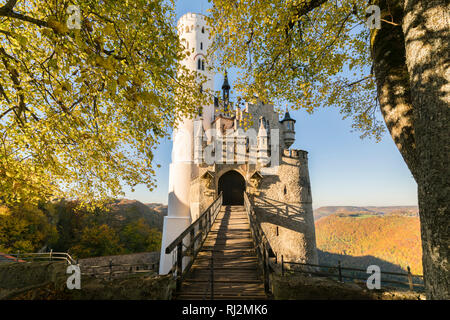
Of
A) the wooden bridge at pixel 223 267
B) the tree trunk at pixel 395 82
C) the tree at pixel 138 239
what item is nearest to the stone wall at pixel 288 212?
the wooden bridge at pixel 223 267

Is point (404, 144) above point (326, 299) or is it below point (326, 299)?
above

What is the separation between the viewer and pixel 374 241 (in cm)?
7650

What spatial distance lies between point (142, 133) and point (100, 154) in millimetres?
1459

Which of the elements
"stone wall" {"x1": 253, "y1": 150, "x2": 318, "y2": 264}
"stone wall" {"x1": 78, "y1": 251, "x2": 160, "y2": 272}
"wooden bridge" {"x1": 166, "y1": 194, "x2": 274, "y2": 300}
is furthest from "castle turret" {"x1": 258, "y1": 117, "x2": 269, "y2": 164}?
"stone wall" {"x1": 78, "y1": 251, "x2": 160, "y2": 272}

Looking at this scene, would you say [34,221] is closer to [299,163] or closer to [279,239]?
[279,239]

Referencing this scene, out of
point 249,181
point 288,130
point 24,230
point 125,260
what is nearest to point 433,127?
point 249,181

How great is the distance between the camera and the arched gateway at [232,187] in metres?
17.5

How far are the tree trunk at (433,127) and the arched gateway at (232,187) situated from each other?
596 inches

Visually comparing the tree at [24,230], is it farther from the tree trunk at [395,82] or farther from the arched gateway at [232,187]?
the tree trunk at [395,82]

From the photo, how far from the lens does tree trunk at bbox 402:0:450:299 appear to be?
2.28 metres

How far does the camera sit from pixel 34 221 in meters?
22.6

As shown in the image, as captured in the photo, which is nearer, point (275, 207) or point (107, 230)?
point (275, 207)
